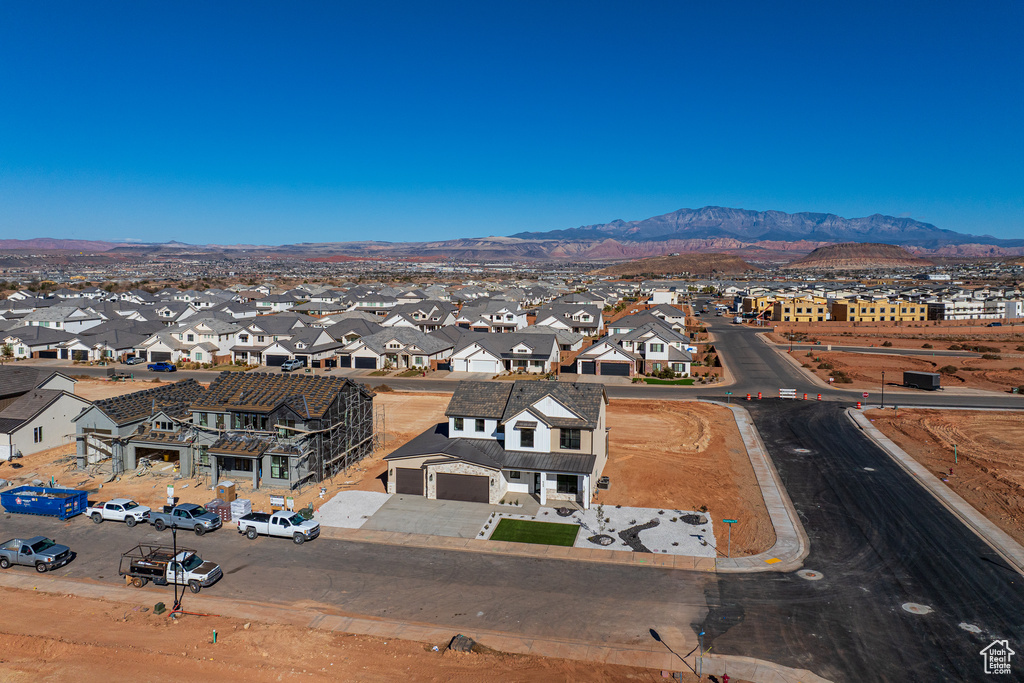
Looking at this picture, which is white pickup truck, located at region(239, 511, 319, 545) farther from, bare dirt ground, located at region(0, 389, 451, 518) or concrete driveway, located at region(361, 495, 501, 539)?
bare dirt ground, located at region(0, 389, 451, 518)

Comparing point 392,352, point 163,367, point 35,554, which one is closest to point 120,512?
point 35,554

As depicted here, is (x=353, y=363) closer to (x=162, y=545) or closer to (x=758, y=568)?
(x=162, y=545)

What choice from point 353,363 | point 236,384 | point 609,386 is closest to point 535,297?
point 353,363

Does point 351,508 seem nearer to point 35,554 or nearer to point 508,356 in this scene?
point 35,554

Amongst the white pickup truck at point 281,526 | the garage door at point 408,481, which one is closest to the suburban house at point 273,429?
the garage door at point 408,481

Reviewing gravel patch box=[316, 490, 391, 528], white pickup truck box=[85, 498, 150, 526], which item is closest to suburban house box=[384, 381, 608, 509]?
gravel patch box=[316, 490, 391, 528]
